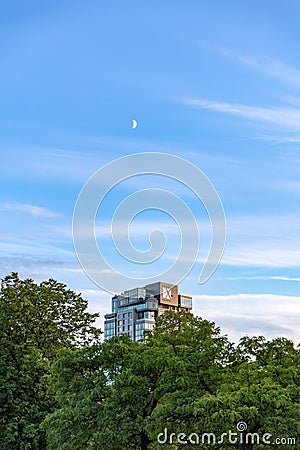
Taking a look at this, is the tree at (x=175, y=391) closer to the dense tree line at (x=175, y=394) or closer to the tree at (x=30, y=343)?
the dense tree line at (x=175, y=394)

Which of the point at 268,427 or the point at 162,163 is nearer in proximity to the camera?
the point at 268,427

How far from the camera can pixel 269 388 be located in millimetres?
15547

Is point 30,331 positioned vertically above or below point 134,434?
above

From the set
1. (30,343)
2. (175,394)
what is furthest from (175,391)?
(30,343)

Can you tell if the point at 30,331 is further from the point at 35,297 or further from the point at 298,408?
the point at 298,408

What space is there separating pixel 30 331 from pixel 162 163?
11541 mm

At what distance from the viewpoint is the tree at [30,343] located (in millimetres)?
23719

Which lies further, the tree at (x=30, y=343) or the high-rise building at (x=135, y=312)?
the high-rise building at (x=135, y=312)

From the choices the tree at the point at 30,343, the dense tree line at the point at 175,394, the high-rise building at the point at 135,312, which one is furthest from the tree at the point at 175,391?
the high-rise building at the point at 135,312

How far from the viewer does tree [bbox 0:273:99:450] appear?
23.7m

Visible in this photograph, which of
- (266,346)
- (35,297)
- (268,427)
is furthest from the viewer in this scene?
(35,297)

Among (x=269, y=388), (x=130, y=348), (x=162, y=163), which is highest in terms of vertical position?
(x=162, y=163)

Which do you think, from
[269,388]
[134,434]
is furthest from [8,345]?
[269,388]

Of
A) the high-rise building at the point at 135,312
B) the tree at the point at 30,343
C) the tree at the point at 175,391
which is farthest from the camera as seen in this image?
the high-rise building at the point at 135,312
